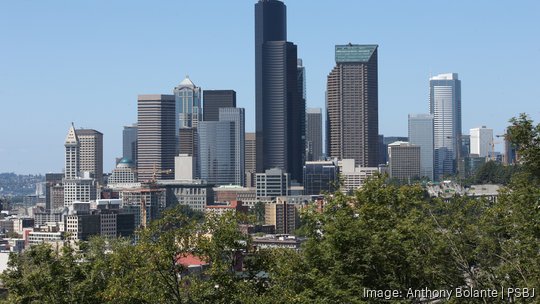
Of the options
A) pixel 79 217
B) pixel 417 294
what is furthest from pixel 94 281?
pixel 79 217

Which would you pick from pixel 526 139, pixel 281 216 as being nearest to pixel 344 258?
pixel 526 139

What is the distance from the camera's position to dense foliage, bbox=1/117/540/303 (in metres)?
27.7

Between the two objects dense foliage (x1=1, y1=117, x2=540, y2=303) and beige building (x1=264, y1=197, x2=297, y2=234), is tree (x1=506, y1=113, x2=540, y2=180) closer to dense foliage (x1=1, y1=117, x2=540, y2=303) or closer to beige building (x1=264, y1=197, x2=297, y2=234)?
dense foliage (x1=1, y1=117, x2=540, y2=303)

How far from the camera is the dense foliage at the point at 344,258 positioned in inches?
1090

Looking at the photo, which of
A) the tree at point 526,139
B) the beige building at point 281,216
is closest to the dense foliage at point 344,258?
the tree at point 526,139

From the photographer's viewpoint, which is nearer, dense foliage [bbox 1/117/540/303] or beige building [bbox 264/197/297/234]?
dense foliage [bbox 1/117/540/303]

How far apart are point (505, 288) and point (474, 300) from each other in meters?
0.80

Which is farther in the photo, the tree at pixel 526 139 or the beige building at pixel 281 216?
the beige building at pixel 281 216

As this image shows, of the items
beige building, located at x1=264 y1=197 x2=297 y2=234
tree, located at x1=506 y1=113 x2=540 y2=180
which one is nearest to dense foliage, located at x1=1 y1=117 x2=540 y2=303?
tree, located at x1=506 y1=113 x2=540 y2=180

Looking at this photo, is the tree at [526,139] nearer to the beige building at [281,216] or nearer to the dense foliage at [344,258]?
the dense foliage at [344,258]

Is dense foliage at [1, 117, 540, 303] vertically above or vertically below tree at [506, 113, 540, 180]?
below

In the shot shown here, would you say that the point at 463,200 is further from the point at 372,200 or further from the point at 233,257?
the point at 233,257

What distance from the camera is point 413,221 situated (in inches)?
1191

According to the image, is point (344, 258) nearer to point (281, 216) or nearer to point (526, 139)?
point (526, 139)
